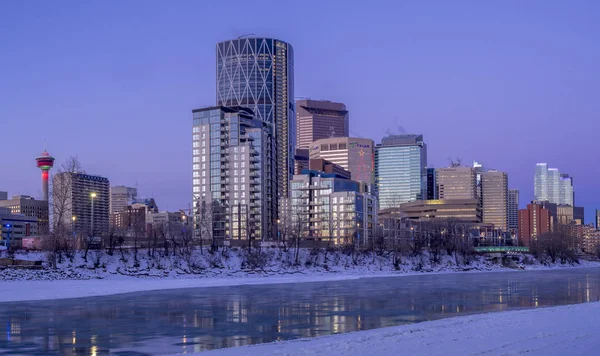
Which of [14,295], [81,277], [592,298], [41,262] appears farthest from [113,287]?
[592,298]

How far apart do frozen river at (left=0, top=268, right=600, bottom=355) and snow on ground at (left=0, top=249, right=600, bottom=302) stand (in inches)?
543

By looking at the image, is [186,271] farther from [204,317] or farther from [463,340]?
[463,340]

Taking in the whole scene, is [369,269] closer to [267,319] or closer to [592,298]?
[592,298]

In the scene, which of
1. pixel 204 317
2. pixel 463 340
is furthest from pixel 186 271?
pixel 463 340

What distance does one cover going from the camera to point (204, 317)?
42.8 metres

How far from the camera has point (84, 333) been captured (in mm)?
35188

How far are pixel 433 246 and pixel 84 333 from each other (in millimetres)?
141984

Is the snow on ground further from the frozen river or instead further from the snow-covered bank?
the snow-covered bank

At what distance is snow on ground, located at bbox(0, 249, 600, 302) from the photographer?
73.9m

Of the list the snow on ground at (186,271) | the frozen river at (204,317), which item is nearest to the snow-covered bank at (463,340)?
the frozen river at (204,317)

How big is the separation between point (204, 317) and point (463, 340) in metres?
19.6

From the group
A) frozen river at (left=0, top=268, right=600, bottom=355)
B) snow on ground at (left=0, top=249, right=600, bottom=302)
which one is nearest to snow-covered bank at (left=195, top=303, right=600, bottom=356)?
frozen river at (left=0, top=268, right=600, bottom=355)

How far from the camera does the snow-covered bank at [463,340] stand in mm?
26016

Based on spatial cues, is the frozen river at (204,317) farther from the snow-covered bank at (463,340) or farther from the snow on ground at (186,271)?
the snow on ground at (186,271)
